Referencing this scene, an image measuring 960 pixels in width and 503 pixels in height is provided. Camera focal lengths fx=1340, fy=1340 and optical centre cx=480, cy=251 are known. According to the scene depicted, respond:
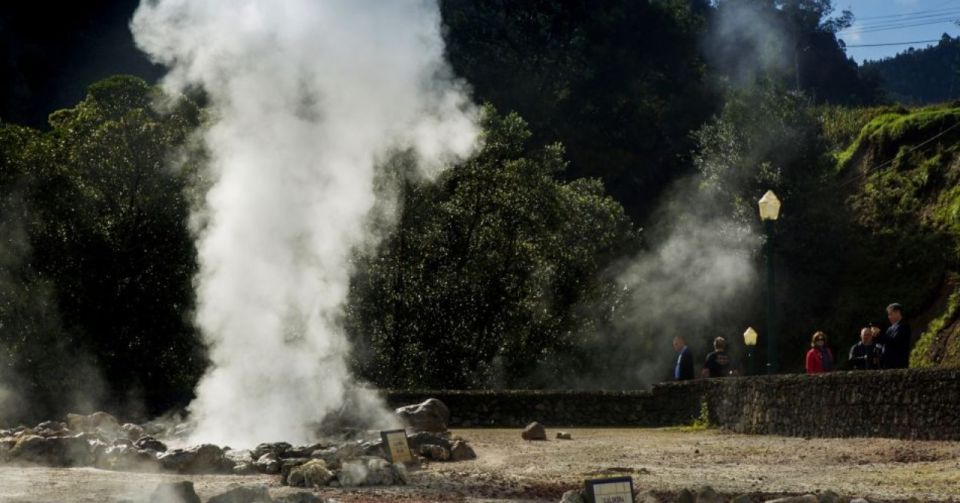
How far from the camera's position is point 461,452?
19.9 m

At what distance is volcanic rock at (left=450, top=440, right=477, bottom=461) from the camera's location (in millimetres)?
19766

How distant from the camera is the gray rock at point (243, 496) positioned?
37.9 ft

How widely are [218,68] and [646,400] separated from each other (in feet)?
38.2

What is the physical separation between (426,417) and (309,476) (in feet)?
32.5

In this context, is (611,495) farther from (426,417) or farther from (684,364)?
(684,364)

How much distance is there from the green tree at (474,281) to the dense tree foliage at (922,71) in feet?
352

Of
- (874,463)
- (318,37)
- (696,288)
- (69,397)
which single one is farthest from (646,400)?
(696,288)

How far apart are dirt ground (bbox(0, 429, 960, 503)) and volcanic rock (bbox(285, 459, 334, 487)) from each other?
31 cm

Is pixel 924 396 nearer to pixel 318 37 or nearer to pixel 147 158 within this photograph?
pixel 318 37

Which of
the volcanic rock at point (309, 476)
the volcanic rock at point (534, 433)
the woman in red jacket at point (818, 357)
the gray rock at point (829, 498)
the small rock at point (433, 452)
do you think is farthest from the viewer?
the volcanic rock at point (534, 433)

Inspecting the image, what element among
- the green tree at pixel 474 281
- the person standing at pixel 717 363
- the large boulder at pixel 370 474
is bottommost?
the large boulder at pixel 370 474

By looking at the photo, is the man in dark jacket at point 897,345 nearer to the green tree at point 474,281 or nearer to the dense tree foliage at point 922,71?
the green tree at point 474,281

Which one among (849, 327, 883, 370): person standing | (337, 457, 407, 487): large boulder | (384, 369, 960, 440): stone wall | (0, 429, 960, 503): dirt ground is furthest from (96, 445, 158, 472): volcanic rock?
(849, 327, 883, 370): person standing

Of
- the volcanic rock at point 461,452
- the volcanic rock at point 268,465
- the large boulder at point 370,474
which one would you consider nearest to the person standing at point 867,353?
the volcanic rock at point 461,452
